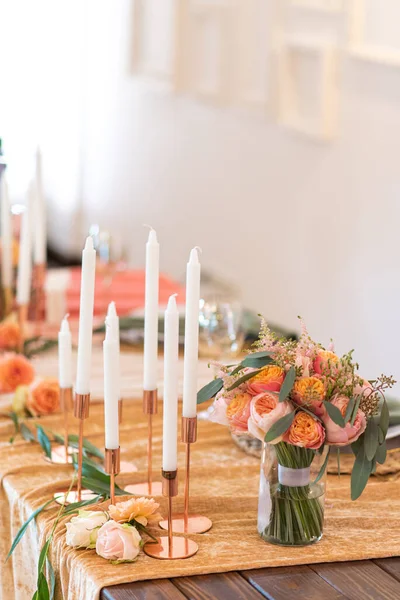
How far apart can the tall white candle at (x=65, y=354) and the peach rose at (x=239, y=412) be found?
1.06ft

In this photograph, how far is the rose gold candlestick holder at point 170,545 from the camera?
1.33 metres

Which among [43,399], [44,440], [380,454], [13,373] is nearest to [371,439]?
[380,454]

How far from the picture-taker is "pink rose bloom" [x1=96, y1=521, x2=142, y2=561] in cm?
131

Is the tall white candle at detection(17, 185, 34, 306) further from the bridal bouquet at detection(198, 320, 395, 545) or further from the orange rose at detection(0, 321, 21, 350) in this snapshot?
the bridal bouquet at detection(198, 320, 395, 545)

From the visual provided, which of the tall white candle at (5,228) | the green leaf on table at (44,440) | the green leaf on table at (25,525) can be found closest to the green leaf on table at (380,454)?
the green leaf on table at (25,525)

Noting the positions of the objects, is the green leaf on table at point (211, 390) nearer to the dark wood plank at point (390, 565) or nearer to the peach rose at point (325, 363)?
the peach rose at point (325, 363)

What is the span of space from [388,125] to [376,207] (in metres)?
0.30

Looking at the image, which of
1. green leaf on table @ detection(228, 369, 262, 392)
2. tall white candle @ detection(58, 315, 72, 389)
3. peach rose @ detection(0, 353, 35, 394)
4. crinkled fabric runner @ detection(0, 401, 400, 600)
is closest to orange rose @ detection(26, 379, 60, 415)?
crinkled fabric runner @ detection(0, 401, 400, 600)

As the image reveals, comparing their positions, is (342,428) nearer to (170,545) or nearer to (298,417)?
(298,417)

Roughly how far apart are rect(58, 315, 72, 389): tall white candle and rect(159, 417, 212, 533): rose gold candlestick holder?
0.27 m

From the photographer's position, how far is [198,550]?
1.35 m

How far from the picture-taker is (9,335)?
2270 millimetres

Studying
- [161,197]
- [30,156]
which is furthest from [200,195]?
[30,156]

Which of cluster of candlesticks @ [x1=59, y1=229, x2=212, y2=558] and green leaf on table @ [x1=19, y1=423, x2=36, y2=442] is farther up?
cluster of candlesticks @ [x1=59, y1=229, x2=212, y2=558]
